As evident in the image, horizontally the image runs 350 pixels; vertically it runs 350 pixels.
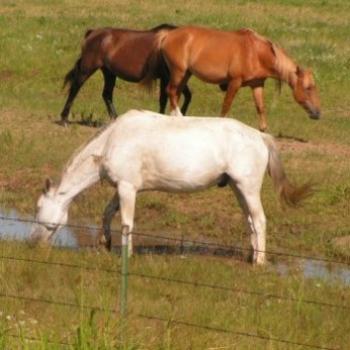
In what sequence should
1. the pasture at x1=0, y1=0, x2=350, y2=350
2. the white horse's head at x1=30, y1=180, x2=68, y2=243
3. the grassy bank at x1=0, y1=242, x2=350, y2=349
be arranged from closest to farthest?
the grassy bank at x1=0, y1=242, x2=350, y2=349 < the pasture at x1=0, y1=0, x2=350, y2=350 < the white horse's head at x1=30, y1=180, x2=68, y2=243

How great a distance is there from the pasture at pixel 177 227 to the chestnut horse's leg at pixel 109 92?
0.30 m

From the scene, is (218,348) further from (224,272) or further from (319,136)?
(319,136)

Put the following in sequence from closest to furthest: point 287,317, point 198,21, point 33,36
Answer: point 287,317 < point 33,36 < point 198,21

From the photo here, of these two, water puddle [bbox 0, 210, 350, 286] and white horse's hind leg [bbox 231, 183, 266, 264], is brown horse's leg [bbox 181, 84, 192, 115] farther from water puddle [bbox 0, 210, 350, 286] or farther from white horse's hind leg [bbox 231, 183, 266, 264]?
white horse's hind leg [bbox 231, 183, 266, 264]

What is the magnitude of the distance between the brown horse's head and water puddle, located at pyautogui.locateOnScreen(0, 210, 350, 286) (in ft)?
20.7

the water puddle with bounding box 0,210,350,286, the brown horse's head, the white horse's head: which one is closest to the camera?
the water puddle with bounding box 0,210,350,286

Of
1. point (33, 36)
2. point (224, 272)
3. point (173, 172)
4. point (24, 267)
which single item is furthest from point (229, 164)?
point (33, 36)

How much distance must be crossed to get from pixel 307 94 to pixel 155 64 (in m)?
2.35

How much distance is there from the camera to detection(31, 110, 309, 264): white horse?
38.3ft

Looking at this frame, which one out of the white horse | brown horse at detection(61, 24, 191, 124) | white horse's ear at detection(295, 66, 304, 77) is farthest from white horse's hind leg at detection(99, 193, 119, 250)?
white horse's ear at detection(295, 66, 304, 77)

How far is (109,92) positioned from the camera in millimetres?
19953

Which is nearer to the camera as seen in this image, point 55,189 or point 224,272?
point 224,272

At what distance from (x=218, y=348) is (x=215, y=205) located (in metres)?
7.21

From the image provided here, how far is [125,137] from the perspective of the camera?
11664mm
